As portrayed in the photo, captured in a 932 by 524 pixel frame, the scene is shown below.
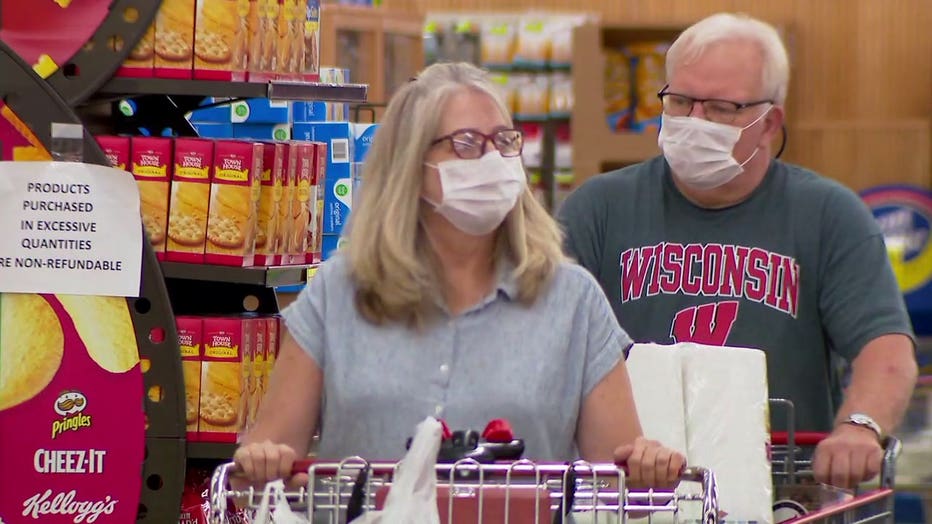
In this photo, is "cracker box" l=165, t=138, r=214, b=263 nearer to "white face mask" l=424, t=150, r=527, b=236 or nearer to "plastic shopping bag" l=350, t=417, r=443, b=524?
"white face mask" l=424, t=150, r=527, b=236

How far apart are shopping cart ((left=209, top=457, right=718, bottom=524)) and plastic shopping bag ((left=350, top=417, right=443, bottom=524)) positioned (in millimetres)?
38

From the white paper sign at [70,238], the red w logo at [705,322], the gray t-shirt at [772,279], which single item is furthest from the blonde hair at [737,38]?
the white paper sign at [70,238]

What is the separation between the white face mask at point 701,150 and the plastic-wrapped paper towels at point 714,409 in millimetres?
648

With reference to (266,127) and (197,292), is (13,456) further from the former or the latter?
(266,127)

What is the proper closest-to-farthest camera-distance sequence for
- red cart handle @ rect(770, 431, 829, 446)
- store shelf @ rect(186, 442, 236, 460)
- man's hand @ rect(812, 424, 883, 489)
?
man's hand @ rect(812, 424, 883, 489) < red cart handle @ rect(770, 431, 829, 446) < store shelf @ rect(186, 442, 236, 460)

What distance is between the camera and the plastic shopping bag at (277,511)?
212 centimetres

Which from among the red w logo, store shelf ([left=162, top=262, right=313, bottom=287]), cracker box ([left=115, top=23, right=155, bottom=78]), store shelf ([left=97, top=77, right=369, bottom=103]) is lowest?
the red w logo

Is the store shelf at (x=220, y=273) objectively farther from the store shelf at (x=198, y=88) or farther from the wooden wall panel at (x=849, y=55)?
the wooden wall panel at (x=849, y=55)

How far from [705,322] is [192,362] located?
112 centimetres

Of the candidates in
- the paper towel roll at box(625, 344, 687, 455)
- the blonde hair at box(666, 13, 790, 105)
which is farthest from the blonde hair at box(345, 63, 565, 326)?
the blonde hair at box(666, 13, 790, 105)

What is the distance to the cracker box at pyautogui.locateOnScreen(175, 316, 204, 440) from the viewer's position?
3363 millimetres

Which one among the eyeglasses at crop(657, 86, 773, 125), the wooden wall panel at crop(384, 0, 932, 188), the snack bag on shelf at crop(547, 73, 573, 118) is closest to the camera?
the eyeglasses at crop(657, 86, 773, 125)

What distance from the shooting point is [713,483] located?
2.15 meters

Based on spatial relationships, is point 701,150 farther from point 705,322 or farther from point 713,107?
point 705,322
